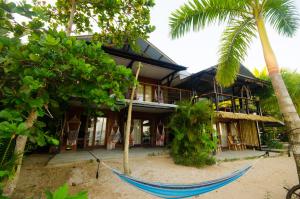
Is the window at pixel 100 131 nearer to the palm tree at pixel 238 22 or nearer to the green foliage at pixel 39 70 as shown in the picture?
the green foliage at pixel 39 70

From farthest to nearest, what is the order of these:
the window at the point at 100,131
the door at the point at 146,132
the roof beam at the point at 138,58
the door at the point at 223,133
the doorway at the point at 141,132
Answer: the door at the point at 223,133 < the door at the point at 146,132 < the doorway at the point at 141,132 < the window at the point at 100,131 < the roof beam at the point at 138,58

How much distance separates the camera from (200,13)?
4.21 meters

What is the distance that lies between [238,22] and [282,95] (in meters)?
2.37

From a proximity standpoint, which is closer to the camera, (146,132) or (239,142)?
(146,132)

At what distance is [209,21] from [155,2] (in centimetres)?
250

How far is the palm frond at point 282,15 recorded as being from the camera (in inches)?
150

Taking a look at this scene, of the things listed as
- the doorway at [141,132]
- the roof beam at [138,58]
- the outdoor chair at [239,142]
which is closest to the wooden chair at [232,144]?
the outdoor chair at [239,142]

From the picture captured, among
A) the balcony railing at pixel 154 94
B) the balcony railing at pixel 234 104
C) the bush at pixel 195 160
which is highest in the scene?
the balcony railing at pixel 154 94

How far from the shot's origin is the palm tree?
12.3 ft

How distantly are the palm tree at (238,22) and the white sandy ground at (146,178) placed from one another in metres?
2.81

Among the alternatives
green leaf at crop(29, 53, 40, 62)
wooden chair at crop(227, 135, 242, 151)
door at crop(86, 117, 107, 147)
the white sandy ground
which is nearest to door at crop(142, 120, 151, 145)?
door at crop(86, 117, 107, 147)

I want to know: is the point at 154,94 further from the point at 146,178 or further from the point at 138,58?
the point at 146,178

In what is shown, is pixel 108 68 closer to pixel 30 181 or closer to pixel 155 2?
pixel 30 181

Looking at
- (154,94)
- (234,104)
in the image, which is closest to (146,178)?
(154,94)
